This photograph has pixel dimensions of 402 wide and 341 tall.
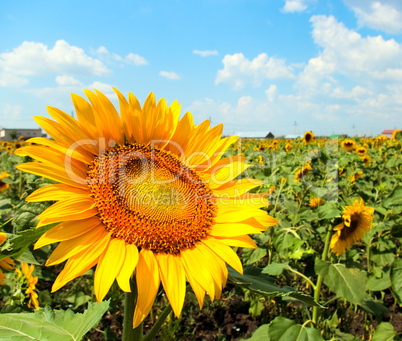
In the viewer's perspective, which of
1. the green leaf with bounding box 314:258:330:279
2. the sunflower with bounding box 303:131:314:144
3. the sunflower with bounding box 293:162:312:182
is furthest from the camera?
the sunflower with bounding box 303:131:314:144

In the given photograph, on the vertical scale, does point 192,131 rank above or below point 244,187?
above

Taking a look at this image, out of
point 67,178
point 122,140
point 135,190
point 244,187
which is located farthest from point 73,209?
point 244,187

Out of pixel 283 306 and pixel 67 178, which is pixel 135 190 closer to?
pixel 67 178

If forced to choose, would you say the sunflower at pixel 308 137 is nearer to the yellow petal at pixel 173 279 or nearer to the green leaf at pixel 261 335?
the green leaf at pixel 261 335

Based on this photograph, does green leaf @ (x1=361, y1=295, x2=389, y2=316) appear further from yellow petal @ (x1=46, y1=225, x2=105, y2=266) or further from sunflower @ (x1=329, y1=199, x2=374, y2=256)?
yellow petal @ (x1=46, y1=225, x2=105, y2=266)

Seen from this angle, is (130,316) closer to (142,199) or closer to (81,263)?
(81,263)

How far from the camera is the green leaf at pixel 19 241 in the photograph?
888 mm

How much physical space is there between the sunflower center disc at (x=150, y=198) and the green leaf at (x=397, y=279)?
4.28 ft

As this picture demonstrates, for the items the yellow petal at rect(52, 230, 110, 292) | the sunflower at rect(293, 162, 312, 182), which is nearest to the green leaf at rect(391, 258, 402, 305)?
the yellow petal at rect(52, 230, 110, 292)

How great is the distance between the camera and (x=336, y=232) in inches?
112

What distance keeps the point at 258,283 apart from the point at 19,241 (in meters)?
0.84

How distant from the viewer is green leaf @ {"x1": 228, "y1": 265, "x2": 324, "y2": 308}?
1.12m

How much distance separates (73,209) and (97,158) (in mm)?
278

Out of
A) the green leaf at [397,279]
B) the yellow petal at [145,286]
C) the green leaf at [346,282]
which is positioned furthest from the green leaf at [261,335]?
the yellow petal at [145,286]
